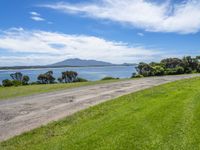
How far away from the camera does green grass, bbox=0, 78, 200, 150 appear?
836cm

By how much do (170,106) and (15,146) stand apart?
744 centimetres

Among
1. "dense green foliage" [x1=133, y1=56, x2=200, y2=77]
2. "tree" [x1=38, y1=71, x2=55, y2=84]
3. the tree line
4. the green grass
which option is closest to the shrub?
"dense green foliage" [x1=133, y1=56, x2=200, y2=77]

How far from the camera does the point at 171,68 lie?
5500 cm

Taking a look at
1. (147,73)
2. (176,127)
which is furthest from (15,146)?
(147,73)

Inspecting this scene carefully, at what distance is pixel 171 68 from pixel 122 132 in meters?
47.2

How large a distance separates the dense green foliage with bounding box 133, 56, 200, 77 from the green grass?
1514 inches

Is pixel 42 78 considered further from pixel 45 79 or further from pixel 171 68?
pixel 171 68

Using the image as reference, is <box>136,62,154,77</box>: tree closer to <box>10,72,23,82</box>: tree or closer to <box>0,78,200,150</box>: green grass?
<box>10,72,23,82</box>: tree

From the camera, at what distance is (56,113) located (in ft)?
Result: 46.0

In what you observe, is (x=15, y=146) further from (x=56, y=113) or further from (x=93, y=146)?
(x=56, y=113)

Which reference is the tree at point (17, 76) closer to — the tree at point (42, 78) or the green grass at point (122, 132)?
the tree at point (42, 78)

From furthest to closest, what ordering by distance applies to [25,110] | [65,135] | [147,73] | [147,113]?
[147,73]
[25,110]
[147,113]
[65,135]

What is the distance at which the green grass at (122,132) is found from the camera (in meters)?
8.36

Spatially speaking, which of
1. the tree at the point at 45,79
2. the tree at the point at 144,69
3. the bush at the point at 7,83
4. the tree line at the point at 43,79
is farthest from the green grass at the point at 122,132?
the tree at the point at 144,69
